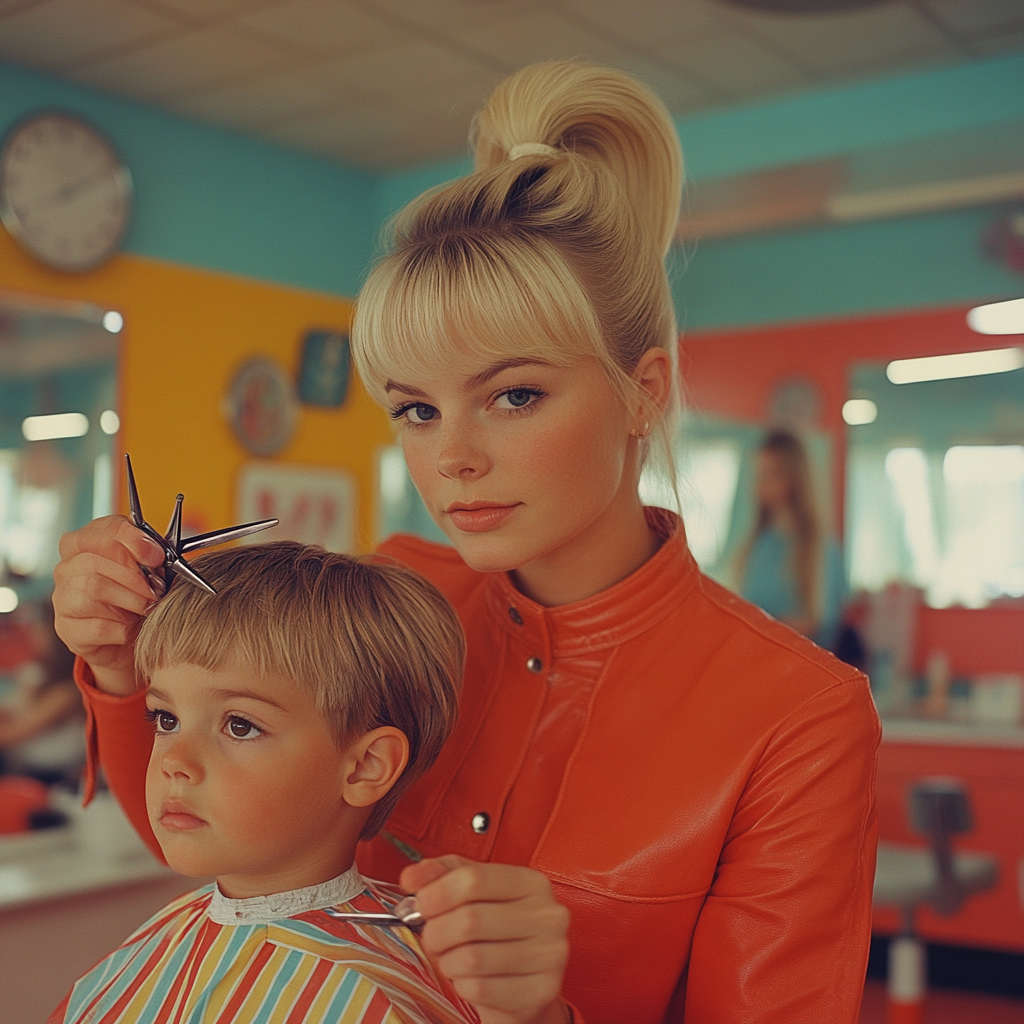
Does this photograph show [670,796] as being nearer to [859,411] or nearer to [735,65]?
[735,65]

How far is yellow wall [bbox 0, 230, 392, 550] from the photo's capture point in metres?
4.19

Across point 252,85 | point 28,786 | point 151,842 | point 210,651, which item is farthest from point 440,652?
point 252,85

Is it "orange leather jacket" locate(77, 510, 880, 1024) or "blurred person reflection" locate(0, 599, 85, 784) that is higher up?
"orange leather jacket" locate(77, 510, 880, 1024)

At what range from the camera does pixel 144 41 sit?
3805mm

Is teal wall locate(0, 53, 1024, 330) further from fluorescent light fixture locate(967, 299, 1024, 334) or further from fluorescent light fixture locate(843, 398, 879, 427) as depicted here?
fluorescent light fixture locate(843, 398, 879, 427)

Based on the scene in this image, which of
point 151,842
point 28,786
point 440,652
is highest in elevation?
point 440,652

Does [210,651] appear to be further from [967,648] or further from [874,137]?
[967,648]

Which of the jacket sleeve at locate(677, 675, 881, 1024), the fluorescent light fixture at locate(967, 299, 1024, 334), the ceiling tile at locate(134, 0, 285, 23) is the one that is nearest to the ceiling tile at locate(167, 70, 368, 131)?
the ceiling tile at locate(134, 0, 285, 23)

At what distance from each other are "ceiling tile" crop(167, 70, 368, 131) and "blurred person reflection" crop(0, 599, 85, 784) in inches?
75.7

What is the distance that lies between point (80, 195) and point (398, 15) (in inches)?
49.8

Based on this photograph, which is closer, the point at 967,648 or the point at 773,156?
the point at 773,156

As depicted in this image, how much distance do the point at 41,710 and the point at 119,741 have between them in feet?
8.52

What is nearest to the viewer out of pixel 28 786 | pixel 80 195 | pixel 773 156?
pixel 28 786

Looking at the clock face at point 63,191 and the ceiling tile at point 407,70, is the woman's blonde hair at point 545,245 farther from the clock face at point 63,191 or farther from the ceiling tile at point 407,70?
the clock face at point 63,191
